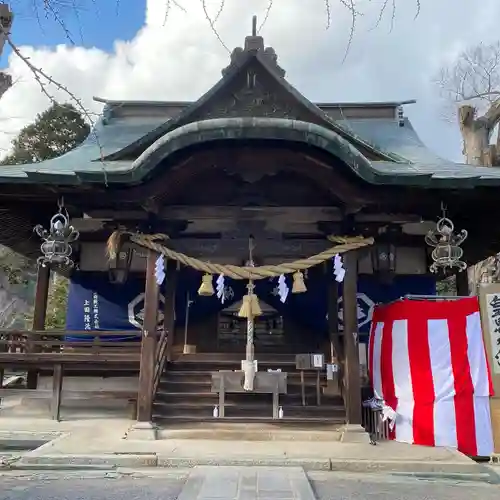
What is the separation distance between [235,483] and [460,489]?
2.33m

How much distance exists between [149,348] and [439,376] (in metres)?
4.15

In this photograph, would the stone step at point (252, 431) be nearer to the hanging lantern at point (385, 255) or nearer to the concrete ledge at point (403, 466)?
the concrete ledge at point (403, 466)

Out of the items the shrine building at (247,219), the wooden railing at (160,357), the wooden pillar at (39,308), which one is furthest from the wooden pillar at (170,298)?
the wooden pillar at (39,308)

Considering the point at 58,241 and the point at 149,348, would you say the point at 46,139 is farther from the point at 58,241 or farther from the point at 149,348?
the point at 149,348

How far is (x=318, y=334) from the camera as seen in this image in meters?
9.87

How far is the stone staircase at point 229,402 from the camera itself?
729cm

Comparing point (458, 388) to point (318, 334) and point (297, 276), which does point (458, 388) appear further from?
point (318, 334)

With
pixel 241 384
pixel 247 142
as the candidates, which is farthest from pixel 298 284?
pixel 247 142

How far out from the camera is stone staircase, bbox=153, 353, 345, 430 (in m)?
7.29

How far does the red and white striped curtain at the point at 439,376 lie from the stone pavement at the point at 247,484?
237cm

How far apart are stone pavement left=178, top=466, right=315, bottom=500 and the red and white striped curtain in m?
2.37

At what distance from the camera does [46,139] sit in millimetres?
22672

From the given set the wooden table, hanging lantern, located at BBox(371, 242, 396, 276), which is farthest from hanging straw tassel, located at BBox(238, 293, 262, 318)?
hanging lantern, located at BBox(371, 242, 396, 276)

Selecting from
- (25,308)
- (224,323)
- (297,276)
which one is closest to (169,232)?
(297,276)
